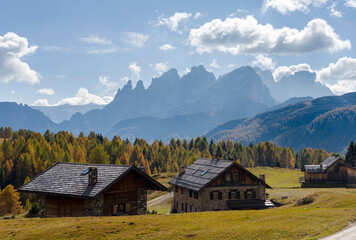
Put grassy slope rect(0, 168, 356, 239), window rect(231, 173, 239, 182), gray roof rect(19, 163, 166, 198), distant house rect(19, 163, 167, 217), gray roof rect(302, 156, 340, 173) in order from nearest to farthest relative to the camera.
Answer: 1. grassy slope rect(0, 168, 356, 239)
2. gray roof rect(19, 163, 166, 198)
3. distant house rect(19, 163, 167, 217)
4. window rect(231, 173, 239, 182)
5. gray roof rect(302, 156, 340, 173)

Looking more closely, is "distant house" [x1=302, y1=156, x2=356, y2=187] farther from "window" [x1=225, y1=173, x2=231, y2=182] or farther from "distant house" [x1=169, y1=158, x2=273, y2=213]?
"window" [x1=225, y1=173, x2=231, y2=182]

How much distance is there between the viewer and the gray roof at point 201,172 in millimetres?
57953

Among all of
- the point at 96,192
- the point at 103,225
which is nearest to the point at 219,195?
the point at 96,192

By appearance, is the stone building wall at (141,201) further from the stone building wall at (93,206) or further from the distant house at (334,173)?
the distant house at (334,173)

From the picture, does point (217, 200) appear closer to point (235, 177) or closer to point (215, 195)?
point (215, 195)

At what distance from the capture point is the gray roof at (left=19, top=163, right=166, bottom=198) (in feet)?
117

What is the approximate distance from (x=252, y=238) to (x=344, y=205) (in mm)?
24109

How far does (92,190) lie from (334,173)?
8250 centimetres

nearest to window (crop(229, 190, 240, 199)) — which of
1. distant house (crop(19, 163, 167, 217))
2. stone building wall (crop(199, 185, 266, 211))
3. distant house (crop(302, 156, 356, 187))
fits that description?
stone building wall (crop(199, 185, 266, 211))

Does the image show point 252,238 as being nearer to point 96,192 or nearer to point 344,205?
point 96,192

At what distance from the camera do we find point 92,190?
35406mm

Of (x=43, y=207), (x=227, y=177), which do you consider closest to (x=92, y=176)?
(x=43, y=207)

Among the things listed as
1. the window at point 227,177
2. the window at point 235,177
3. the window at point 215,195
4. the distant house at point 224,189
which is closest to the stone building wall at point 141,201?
the distant house at point 224,189

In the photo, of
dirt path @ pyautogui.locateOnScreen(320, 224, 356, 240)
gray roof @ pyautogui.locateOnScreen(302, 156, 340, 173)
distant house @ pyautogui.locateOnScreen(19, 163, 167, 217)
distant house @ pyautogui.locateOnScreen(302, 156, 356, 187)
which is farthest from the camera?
gray roof @ pyautogui.locateOnScreen(302, 156, 340, 173)
